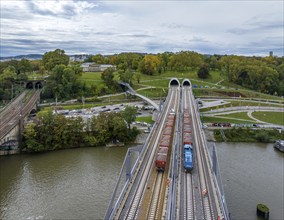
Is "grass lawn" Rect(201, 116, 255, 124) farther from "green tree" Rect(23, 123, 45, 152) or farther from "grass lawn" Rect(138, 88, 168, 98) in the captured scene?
"green tree" Rect(23, 123, 45, 152)

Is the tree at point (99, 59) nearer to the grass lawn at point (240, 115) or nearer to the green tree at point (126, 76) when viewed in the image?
Answer: the green tree at point (126, 76)

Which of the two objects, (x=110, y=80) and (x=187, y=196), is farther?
(x=110, y=80)

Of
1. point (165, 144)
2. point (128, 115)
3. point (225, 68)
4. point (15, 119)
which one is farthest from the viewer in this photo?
point (225, 68)

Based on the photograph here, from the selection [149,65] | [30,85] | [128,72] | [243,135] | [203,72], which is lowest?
[243,135]

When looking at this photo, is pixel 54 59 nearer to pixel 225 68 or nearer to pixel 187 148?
pixel 225 68

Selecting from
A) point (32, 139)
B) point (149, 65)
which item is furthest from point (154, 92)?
point (32, 139)

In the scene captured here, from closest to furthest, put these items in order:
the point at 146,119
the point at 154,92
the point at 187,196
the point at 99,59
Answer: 1. the point at 187,196
2. the point at 146,119
3. the point at 154,92
4. the point at 99,59

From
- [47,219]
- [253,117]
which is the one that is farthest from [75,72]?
[47,219]

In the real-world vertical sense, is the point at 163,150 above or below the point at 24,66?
below
